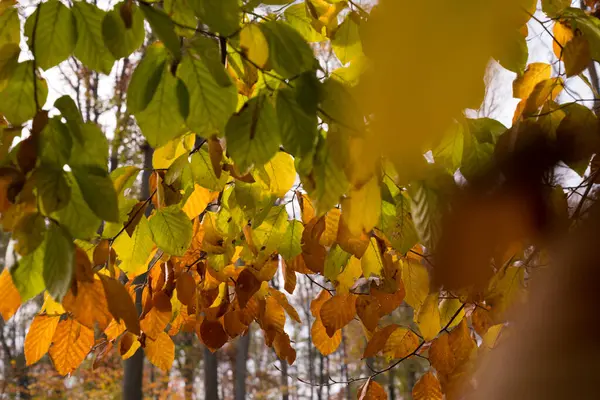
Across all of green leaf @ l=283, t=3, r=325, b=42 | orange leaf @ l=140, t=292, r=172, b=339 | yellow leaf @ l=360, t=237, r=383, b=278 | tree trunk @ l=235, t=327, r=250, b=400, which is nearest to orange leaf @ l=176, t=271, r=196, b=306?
orange leaf @ l=140, t=292, r=172, b=339

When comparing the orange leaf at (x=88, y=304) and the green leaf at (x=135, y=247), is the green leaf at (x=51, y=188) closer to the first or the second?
the orange leaf at (x=88, y=304)

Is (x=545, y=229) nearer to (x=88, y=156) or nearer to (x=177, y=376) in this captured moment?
(x=88, y=156)

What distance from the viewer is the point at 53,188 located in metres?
0.53

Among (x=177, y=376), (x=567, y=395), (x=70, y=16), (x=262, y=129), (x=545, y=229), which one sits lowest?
(x=567, y=395)

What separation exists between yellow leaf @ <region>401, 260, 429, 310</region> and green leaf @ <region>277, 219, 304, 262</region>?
0.86 ft

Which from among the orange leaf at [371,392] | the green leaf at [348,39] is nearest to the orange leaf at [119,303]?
the green leaf at [348,39]

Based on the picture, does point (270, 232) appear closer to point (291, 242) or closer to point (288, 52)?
point (291, 242)

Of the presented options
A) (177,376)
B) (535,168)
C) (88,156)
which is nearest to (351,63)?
(88,156)

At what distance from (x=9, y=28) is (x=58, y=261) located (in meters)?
0.46

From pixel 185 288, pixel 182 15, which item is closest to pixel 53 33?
pixel 182 15

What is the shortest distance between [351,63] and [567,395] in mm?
828

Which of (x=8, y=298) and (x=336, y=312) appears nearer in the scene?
(x=8, y=298)

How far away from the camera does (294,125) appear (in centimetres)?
58

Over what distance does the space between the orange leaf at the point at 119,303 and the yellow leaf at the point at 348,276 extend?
613 mm
